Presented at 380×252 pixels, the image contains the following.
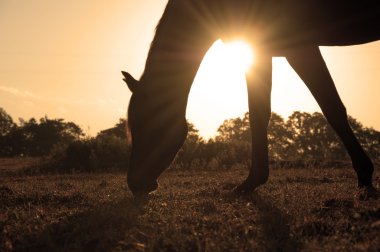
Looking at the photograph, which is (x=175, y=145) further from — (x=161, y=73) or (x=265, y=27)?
(x=265, y=27)

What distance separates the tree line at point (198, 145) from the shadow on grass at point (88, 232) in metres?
6.82

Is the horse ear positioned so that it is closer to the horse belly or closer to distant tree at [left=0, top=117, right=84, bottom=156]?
the horse belly

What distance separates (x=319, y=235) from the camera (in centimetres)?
243

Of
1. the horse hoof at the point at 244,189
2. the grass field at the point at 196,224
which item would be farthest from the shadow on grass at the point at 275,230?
the horse hoof at the point at 244,189

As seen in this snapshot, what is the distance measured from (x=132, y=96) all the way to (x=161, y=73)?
0.43 meters

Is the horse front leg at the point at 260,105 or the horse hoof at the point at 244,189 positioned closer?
the horse hoof at the point at 244,189

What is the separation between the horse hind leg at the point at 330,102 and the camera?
163 inches

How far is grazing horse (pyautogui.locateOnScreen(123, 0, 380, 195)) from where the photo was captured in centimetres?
414

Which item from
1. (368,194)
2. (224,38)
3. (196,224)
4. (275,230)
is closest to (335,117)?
(368,194)

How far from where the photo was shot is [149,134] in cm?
427

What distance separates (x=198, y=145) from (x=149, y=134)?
8.21 meters

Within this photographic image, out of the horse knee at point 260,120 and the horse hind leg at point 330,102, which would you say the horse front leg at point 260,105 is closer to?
the horse knee at point 260,120

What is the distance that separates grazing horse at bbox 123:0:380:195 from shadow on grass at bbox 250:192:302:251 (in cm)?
123

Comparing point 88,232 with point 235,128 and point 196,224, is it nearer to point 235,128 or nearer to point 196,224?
point 196,224
